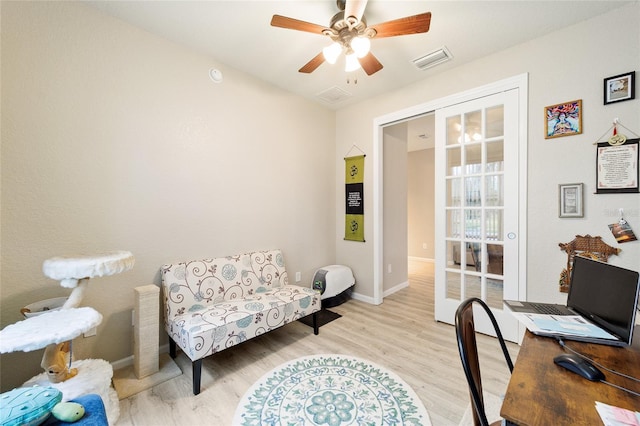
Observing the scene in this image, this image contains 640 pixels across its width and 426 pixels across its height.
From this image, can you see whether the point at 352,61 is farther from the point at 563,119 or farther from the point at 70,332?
the point at 70,332

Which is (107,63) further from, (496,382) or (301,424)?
(496,382)

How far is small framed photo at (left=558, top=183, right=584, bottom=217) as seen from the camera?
6.72 feet

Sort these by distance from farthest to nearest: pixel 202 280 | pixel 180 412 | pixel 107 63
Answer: pixel 202 280, pixel 107 63, pixel 180 412

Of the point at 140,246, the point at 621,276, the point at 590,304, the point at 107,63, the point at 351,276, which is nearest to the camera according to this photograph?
the point at 621,276

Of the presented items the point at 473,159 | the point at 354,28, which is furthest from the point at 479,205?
the point at 354,28

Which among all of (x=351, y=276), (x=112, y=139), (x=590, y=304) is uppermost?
(x=112, y=139)

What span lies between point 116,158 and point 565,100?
12.1 feet

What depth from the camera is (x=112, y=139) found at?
6.54 feet

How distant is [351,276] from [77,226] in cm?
290

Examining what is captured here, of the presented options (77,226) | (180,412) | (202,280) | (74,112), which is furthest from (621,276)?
(74,112)

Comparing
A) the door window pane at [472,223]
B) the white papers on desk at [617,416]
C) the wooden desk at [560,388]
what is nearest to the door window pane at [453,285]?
the door window pane at [472,223]

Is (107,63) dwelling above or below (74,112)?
above

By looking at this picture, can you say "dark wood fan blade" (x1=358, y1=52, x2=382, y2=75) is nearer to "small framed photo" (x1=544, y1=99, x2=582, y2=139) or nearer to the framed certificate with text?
"small framed photo" (x1=544, y1=99, x2=582, y2=139)

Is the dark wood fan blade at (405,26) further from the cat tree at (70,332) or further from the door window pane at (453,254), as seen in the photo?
the cat tree at (70,332)
